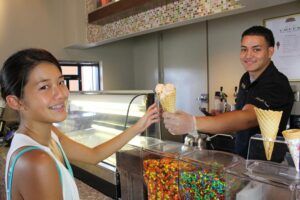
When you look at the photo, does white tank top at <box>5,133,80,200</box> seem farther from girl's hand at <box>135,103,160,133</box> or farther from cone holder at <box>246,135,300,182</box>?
cone holder at <box>246,135,300,182</box>

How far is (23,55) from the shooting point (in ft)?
2.79

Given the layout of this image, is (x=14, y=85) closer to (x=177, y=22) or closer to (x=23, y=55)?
(x=23, y=55)

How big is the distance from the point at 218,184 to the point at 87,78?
13.9 ft

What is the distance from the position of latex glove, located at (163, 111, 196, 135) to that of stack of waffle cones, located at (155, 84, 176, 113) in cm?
3

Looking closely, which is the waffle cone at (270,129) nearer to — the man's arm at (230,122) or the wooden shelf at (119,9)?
the man's arm at (230,122)

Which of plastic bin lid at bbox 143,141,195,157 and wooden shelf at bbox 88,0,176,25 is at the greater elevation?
wooden shelf at bbox 88,0,176,25

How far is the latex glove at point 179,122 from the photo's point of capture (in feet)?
3.68

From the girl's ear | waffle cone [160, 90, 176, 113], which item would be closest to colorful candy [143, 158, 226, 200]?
waffle cone [160, 90, 176, 113]

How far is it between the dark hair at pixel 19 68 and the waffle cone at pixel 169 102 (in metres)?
0.46

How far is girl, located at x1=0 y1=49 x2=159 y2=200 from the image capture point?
0.73 metres

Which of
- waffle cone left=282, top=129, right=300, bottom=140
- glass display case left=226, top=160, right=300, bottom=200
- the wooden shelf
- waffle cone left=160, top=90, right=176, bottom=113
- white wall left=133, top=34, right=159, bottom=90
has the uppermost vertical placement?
the wooden shelf

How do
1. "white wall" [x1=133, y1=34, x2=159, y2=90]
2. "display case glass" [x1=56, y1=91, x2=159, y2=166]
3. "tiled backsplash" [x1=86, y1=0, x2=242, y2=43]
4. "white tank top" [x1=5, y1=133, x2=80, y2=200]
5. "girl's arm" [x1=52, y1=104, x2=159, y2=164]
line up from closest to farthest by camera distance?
"white tank top" [x1=5, y1=133, x2=80, y2=200], "girl's arm" [x1=52, y1=104, x2=159, y2=164], "display case glass" [x1=56, y1=91, x2=159, y2=166], "tiled backsplash" [x1=86, y1=0, x2=242, y2=43], "white wall" [x1=133, y1=34, x2=159, y2=90]

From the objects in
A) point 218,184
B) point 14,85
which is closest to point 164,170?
point 218,184

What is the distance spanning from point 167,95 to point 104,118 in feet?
3.37
